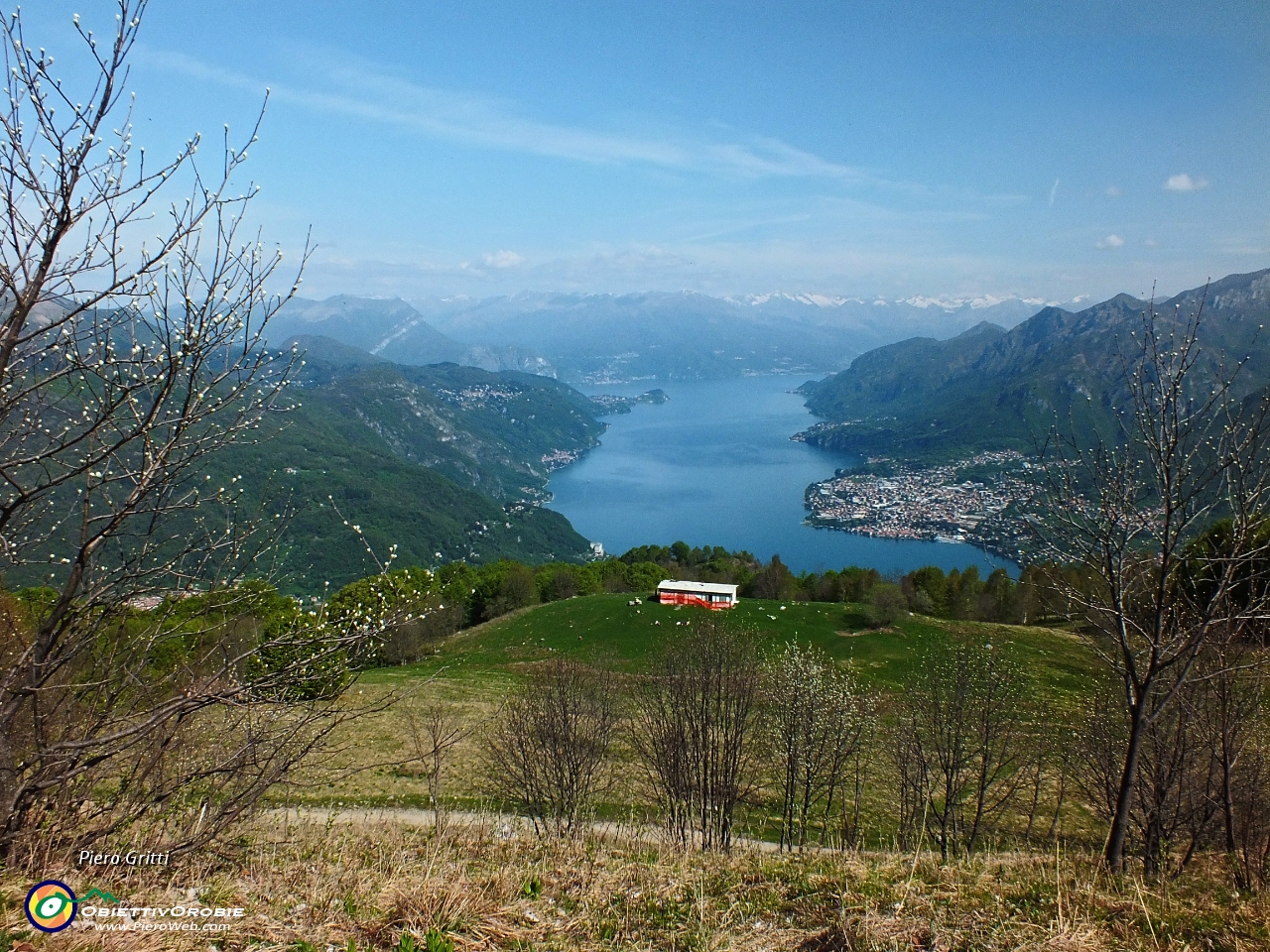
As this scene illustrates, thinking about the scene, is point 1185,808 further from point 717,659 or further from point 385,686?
point 385,686

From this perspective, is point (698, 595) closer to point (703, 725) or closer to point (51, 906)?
point (703, 725)

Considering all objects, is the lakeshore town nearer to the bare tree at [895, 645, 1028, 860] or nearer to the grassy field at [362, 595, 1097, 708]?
the grassy field at [362, 595, 1097, 708]

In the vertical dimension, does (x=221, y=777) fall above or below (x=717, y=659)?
above

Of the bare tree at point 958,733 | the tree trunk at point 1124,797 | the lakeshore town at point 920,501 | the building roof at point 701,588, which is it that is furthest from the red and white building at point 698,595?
the lakeshore town at point 920,501

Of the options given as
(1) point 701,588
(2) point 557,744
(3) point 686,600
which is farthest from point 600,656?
(1) point 701,588

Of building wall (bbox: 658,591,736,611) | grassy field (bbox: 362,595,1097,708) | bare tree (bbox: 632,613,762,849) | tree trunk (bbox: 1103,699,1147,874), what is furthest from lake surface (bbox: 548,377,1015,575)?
tree trunk (bbox: 1103,699,1147,874)

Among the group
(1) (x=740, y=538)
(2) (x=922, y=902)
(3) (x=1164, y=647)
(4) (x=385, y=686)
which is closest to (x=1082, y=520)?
(3) (x=1164, y=647)

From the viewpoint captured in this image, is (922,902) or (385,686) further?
(385,686)
